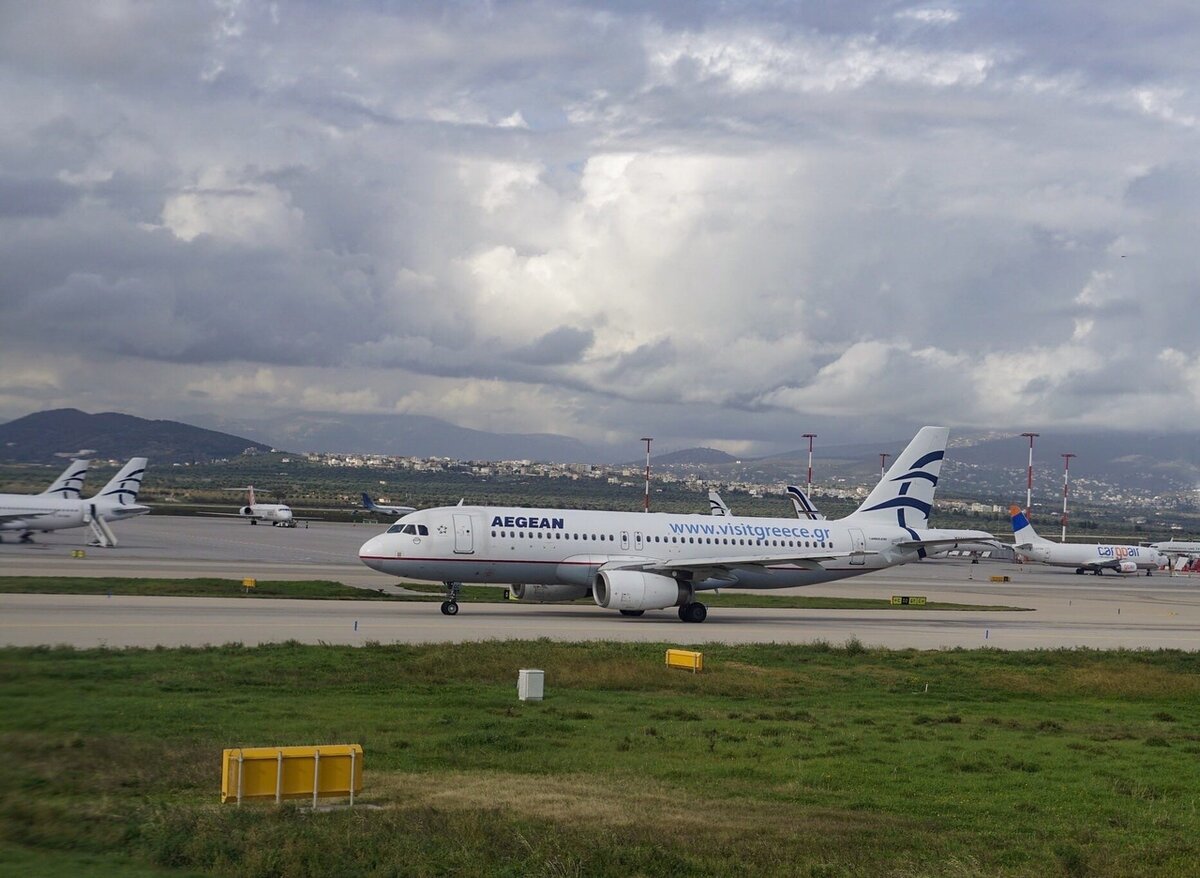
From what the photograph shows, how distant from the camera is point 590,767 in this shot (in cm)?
2150

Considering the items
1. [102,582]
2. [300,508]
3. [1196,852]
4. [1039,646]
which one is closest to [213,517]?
[300,508]

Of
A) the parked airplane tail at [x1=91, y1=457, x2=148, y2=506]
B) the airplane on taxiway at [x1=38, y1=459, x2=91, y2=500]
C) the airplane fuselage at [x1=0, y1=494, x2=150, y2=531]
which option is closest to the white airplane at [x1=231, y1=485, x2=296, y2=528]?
the parked airplane tail at [x1=91, y1=457, x2=148, y2=506]

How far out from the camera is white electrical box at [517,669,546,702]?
28.1m

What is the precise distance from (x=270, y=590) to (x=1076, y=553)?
103992mm

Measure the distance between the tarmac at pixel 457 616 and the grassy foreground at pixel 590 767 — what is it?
2.21 m

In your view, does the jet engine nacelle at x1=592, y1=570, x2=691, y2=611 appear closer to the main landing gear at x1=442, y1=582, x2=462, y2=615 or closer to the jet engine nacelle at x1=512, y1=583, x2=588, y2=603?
the jet engine nacelle at x1=512, y1=583, x2=588, y2=603

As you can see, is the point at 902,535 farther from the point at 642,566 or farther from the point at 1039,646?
the point at 642,566

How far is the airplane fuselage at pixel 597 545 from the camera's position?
1944 inches

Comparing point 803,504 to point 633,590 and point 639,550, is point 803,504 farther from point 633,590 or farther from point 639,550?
point 633,590

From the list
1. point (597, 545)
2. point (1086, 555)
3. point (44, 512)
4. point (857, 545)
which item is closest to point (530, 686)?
point (597, 545)

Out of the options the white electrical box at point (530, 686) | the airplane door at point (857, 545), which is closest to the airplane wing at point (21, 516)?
the airplane door at point (857, 545)

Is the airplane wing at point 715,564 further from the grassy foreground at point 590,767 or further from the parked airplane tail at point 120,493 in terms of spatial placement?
the parked airplane tail at point 120,493

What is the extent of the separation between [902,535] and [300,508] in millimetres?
148911

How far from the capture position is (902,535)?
2418 inches
